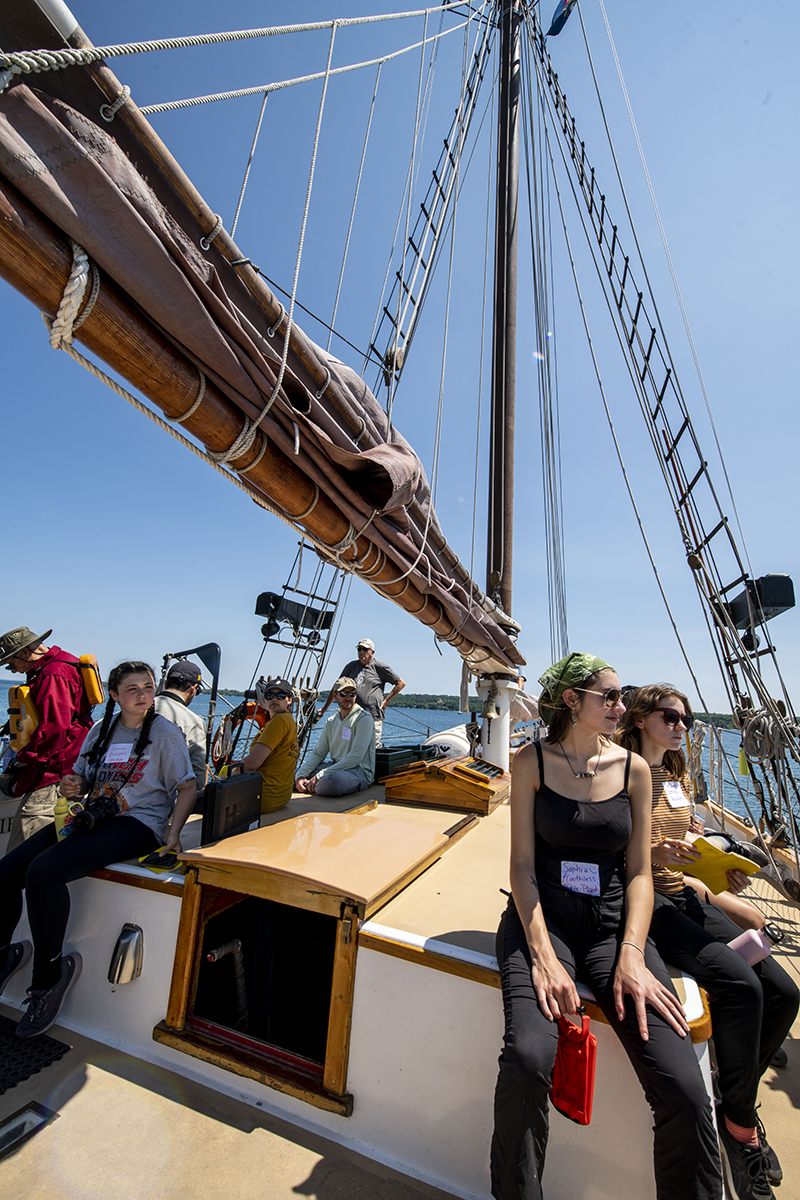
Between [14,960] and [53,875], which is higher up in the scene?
[53,875]

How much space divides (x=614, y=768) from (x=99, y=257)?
81.1 inches

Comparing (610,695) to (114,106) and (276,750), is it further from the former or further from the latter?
(276,750)

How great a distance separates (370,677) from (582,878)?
4.88 m

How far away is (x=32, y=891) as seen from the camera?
7.07ft

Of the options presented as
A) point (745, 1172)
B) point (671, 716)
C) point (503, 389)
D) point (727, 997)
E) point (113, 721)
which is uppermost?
point (503, 389)

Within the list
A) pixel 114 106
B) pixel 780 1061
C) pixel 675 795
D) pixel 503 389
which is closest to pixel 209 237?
pixel 114 106

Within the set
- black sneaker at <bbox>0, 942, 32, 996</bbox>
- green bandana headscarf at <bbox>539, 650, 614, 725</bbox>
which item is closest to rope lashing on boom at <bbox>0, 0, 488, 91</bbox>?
green bandana headscarf at <bbox>539, 650, 614, 725</bbox>

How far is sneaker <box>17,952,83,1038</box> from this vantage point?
7.16ft

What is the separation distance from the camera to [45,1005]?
7.27 ft

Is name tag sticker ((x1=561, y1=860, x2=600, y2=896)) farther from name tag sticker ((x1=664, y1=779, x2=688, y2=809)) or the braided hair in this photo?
the braided hair

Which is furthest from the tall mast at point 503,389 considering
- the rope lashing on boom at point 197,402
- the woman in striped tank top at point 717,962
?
the rope lashing on boom at point 197,402

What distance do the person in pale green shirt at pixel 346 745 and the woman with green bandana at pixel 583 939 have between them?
293 cm

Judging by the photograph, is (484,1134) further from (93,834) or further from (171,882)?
(93,834)

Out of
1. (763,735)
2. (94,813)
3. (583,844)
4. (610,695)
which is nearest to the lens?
(583,844)
